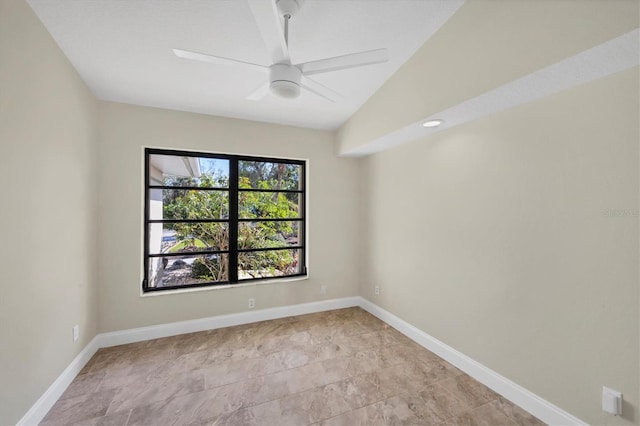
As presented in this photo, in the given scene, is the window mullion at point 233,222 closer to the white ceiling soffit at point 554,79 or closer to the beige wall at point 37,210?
the beige wall at point 37,210

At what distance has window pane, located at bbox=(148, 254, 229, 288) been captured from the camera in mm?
3084

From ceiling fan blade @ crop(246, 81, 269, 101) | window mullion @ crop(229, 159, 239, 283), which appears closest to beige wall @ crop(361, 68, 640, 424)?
ceiling fan blade @ crop(246, 81, 269, 101)

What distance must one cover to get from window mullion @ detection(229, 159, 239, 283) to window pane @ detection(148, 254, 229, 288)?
70 millimetres

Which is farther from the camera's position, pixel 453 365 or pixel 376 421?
pixel 453 365

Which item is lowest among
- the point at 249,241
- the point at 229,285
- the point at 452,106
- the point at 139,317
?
the point at 139,317

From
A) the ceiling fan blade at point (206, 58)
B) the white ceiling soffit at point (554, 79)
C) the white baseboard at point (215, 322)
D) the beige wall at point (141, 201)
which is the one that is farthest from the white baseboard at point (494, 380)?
the ceiling fan blade at point (206, 58)

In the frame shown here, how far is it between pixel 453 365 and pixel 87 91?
432 cm

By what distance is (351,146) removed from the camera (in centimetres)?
346

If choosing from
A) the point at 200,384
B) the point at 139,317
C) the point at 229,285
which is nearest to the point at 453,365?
the point at 200,384

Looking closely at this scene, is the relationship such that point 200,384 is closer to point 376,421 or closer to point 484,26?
point 376,421

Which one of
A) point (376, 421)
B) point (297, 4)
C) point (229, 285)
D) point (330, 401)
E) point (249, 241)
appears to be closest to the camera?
point (297, 4)

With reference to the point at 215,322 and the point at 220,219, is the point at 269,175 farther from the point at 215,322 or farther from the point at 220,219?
the point at 215,322

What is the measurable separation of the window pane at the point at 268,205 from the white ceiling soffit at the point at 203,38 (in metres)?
1.26

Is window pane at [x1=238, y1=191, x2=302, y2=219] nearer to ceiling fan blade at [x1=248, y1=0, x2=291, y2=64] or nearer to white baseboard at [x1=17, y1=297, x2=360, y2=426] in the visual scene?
white baseboard at [x1=17, y1=297, x2=360, y2=426]
